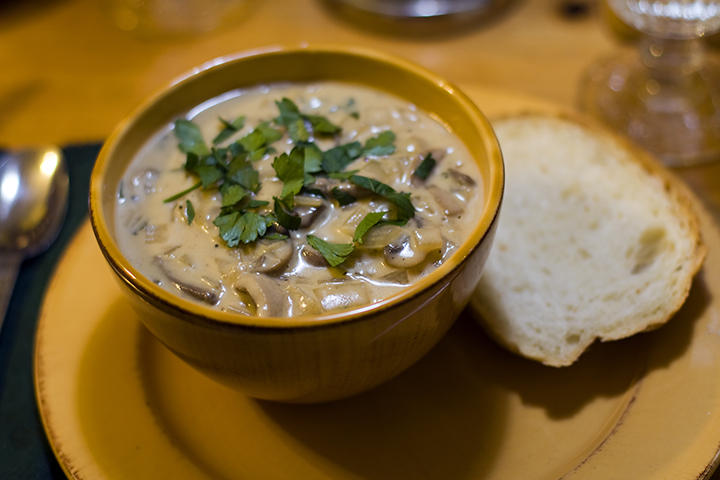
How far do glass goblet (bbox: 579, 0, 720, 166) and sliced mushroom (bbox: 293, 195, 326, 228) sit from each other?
4.93 ft

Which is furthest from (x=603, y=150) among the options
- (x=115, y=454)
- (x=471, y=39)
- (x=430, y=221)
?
(x=115, y=454)

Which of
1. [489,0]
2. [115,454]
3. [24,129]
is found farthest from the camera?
[489,0]

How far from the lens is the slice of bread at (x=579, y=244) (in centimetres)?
178

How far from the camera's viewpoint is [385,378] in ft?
5.17

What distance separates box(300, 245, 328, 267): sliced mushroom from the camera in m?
1.51

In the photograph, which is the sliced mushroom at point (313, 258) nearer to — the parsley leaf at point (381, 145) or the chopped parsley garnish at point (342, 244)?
the chopped parsley garnish at point (342, 244)

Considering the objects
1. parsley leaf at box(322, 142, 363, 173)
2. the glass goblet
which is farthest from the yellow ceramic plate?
the glass goblet

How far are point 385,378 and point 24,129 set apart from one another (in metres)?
1.95

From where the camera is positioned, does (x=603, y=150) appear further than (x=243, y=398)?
Yes

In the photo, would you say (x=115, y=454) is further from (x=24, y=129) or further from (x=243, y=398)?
(x=24, y=129)

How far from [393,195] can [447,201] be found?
0.14 metres

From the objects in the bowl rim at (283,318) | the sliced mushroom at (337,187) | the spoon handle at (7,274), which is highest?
the bowl rim at (283,318)

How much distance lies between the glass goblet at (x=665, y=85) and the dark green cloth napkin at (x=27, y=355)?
196 centimetres

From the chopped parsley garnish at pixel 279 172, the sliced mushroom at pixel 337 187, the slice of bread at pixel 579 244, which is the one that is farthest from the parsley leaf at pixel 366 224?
the slice of bread at pixel 579 244
